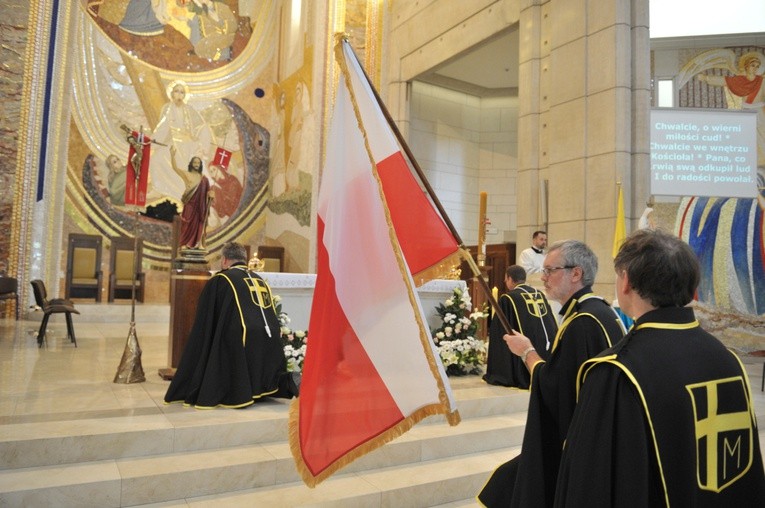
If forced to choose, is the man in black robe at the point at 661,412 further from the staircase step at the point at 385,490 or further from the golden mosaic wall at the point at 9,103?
the golden mosaic wall at the point at 9,103

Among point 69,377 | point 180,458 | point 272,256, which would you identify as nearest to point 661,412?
point 180,458

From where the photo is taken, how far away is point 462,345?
629cm

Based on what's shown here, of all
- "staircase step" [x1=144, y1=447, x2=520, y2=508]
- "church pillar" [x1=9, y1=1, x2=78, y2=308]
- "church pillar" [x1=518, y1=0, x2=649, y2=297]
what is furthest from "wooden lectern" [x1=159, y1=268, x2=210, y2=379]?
"church pillar" [x1=9, y1=1, x2=78, y2=308]

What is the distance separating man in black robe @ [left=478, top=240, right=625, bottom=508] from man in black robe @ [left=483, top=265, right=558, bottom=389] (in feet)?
11.8

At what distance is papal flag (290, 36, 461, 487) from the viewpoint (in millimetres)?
2199

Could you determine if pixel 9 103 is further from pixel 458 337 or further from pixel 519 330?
pixel 519 330

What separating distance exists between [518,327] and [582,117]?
137 inches

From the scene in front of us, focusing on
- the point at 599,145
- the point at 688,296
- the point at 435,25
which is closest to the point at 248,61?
the point at 435,25

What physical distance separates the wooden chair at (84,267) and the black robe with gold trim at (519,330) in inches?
327

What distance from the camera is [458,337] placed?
645 cm

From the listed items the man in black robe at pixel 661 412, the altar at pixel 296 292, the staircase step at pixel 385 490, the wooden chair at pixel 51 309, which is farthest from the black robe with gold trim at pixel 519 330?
the wooden chair at pixel 51 309

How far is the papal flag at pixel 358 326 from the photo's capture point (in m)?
2.20

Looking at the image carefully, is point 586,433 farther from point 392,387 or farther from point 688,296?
point 392,387

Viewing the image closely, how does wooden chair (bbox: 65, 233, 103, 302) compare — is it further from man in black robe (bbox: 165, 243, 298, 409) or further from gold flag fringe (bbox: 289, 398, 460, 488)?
gold flag fringe (bbox: 289, 398, 460, 488)
